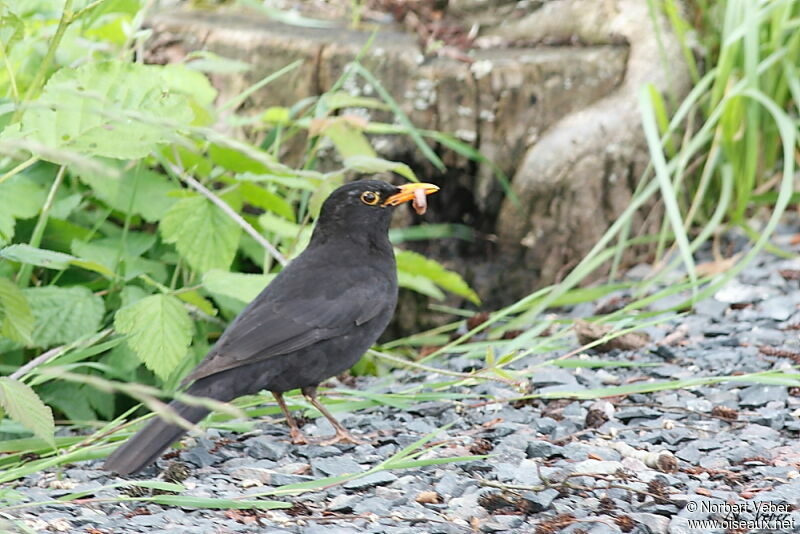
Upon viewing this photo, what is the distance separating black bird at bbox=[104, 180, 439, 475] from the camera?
10.5ft

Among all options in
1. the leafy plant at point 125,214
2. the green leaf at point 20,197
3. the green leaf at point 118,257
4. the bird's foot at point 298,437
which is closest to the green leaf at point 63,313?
the leafy plant at point 125,214

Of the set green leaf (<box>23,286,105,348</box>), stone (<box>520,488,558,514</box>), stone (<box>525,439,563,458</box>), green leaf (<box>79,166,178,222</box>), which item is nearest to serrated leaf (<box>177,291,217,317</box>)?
green leaf (<box>23,286,105,348</box>)

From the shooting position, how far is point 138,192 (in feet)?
13.6

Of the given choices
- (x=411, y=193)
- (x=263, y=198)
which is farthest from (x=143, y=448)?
(x=263, y=198)

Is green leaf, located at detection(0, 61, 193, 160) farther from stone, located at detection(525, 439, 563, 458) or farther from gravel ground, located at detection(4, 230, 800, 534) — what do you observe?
stone, located at detection(525, 439, 563, 458)

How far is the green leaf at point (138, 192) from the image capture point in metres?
3.98

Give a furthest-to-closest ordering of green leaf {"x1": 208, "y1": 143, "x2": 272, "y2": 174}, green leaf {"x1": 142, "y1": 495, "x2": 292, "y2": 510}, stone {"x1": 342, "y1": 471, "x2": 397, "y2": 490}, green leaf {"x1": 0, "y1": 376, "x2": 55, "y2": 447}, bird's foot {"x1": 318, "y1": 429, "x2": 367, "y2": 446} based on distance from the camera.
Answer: green leaf {"x1": 208, "y1": 143, "x2": 272, "y2": 174}, bird's foot {"x1": 318, "y1": 429, "x2": 367, "y2": 446}, stone {"x1": 342, "y1": 471, "x2": 397, "y2": 490}, green leaf {"x1": 142, "y1": 495, "x2": 292, "y2": 510}, green leaf {"x1": 0, "y1": 376, "x2": 55, "y2": 447}

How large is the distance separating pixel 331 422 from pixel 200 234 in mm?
892

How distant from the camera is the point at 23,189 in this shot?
371 centimetres

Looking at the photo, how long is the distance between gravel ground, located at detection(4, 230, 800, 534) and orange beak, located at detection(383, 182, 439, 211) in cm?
64

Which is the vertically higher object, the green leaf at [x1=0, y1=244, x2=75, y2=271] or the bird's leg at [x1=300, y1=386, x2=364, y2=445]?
the green leaf at [x1=0, y1=244, x2=75, y2=271]

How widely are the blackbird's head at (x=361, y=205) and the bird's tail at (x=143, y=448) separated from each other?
3.56 feet

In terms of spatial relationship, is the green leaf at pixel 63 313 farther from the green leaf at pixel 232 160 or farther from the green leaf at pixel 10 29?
the green leaf at pixel 10 29

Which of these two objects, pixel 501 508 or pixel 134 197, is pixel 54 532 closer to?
pixel 501 508
